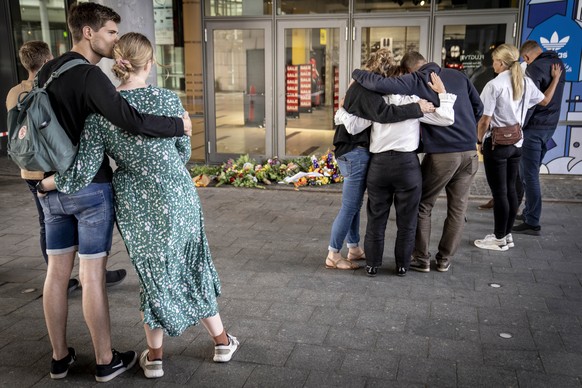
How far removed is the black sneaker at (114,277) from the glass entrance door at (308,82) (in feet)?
16.9

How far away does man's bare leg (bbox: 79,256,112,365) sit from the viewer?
10.2ft

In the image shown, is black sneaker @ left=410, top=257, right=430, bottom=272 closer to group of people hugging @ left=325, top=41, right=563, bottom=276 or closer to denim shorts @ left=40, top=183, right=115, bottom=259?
group of people hugging @ left=325, top=41, right=563, bottom=276

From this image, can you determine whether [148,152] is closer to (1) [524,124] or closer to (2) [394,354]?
(2) [394,354]

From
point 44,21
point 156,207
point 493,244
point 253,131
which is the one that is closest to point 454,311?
point 493,244


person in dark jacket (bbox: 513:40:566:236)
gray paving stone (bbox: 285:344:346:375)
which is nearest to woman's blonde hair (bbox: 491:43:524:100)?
person in dark jacket (bbox: 513:40:566:236)

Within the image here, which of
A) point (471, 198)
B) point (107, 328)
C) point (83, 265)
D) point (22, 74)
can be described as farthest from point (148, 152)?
point (22, 74)

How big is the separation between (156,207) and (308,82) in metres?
6.70

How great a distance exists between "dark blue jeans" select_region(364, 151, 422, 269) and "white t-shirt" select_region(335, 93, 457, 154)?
6cm

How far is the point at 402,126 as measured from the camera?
4402mm

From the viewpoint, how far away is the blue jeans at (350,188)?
183 inches

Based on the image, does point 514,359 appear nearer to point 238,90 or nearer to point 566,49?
point 566,49

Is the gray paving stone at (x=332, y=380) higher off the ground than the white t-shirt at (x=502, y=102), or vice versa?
the white t-shirt at (x=502, y=102)

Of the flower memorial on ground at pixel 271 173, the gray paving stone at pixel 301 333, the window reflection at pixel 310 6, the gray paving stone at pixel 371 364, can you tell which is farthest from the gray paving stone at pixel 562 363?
the window reflection at pixel 310 6

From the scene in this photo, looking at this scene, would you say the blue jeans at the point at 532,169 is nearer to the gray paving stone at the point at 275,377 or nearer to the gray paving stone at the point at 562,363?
the gray paving stone at the point at 562,363
